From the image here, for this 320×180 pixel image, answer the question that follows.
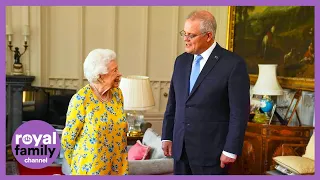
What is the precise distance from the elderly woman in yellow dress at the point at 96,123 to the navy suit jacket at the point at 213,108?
322 mm

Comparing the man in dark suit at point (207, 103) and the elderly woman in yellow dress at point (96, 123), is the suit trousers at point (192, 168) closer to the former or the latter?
the man in dark suit at point (207, 103)

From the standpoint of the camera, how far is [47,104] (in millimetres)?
4465

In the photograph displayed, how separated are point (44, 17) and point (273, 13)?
276cm

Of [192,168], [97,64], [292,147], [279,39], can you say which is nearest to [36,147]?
[97,64]

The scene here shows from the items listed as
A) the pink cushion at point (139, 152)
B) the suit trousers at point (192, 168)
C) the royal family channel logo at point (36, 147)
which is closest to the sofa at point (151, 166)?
the pink cushion at point (139, 152)

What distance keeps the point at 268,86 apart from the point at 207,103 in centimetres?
198

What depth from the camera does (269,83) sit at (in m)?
3.75

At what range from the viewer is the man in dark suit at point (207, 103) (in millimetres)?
1880

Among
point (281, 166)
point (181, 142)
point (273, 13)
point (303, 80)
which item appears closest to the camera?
point (181, 142)

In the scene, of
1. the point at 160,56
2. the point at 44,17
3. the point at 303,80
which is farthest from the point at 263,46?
the point at 44,17

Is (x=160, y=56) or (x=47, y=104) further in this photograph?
(x=160, y=56)

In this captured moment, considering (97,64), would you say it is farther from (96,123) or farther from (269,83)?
(269,83)

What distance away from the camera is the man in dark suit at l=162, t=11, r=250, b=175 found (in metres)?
1.88

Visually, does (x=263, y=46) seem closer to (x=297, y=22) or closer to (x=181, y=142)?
(x=297, y=22)
